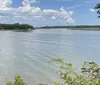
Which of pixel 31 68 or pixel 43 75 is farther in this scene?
pixel 31 68

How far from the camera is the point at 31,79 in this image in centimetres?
1608

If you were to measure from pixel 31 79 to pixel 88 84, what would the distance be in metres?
12.6

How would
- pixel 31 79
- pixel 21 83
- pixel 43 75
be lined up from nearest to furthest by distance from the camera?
1. pixel 21 83
2. pixel 31 79
3. pixel 43 75

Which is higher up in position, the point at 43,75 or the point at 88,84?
the point at 88,84

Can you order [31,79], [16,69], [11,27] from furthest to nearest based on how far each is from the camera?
[11,27] → [16,69] → [31,79]

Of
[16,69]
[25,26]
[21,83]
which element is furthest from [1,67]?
[25,26]

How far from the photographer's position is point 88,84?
385 centimetres

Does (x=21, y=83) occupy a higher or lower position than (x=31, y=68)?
higher

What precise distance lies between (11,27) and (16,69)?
454ft

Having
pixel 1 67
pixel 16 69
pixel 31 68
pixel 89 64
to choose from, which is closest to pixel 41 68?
pixel 31 68

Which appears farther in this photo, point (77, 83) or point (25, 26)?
point (25, 26)

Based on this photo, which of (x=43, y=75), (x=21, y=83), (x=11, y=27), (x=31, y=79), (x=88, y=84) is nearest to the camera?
(x=88, y=84)

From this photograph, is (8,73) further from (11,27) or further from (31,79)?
(11,27)

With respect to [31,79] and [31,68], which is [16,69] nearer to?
[31,68]
